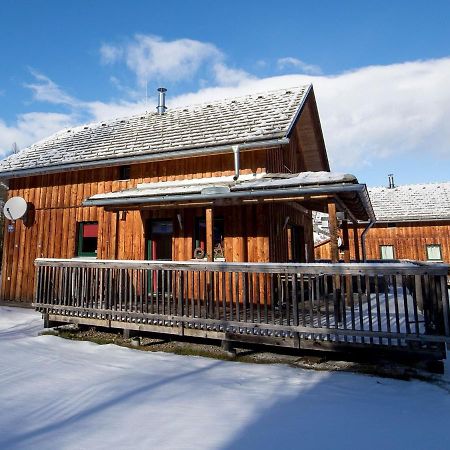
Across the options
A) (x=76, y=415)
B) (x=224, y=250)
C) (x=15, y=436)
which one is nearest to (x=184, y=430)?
(x=76, y=415)

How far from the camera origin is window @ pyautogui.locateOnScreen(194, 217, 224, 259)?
9.62 m

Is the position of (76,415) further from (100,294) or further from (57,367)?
(100,294)

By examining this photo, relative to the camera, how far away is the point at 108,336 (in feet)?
25.5

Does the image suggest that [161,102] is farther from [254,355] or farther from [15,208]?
[254,355]

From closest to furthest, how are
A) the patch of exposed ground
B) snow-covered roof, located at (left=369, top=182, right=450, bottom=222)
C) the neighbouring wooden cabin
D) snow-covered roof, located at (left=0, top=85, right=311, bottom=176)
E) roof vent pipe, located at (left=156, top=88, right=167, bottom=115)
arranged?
1. the patch of exposed ground
2. snow-covered roof, located at (left=0, top=85, right=311, bottom=176)
3. roof vent pipe, located at (left=156, top=88, right=167, bottom=115)
4. the neighbouring wooden cabin
5. snow-covered roof, located at (left=369, top=182, right=450, bottom=222)

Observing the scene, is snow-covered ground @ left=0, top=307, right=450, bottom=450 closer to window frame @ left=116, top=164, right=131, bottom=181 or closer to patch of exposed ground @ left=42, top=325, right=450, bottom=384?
patch of exposed ground @ left=42, top=325, right=450, bottom=384

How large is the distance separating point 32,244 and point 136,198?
626 centimetres

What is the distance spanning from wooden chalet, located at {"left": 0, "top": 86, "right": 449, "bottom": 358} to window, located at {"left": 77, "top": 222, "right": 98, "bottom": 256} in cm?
4

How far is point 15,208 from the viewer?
1238cm

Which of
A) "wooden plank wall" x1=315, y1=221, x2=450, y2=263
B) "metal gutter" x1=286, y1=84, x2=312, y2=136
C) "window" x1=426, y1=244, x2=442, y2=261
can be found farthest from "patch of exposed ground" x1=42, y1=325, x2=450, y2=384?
"window" x1=426, y1=244, x2=442, y2=261

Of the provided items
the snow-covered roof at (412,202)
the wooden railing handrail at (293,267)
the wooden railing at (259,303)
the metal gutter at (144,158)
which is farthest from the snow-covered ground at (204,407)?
the snow-covered roof at (412,202)

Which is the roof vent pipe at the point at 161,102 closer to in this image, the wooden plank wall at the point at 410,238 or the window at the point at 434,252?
the wooden plank wall at the point at 410,238

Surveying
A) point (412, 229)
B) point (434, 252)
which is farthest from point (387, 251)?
point (434, 252)

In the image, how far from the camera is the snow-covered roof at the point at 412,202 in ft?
73.2
